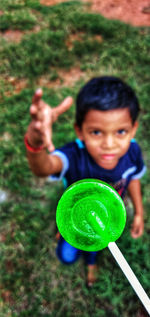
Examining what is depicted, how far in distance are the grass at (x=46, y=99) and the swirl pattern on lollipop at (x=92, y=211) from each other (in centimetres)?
64

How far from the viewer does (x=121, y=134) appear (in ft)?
4.44

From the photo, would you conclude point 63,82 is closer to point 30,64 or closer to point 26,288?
point 30,64

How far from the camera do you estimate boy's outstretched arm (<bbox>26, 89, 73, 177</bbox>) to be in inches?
47.7

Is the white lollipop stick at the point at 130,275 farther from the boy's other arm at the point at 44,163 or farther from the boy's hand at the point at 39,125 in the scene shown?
the boy's other arm at the point at 44,163

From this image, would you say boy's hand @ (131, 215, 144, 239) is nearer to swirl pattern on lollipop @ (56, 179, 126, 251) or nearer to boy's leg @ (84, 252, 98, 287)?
boy's leg @ (84, 252, 98, 287)

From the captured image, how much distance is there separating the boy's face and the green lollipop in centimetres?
71

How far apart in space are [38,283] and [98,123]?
35.4 inches

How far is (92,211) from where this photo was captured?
0.56 meters

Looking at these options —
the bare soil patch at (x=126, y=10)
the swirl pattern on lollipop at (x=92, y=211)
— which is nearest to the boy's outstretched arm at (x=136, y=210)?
the swirl pattern on lollipop at (x=92, y=211)

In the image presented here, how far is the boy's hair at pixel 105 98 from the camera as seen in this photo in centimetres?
134

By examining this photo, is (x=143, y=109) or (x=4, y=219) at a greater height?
(x=143, y=109)

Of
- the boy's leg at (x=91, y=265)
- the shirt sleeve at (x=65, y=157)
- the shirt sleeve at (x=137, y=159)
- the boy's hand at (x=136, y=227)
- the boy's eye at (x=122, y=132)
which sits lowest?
the boy's leg at (x=91, y=265)

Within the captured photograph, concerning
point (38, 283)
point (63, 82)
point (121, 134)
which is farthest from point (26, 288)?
point (63, 82)

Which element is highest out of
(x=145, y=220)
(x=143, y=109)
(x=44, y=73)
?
(x=44, y=73)
